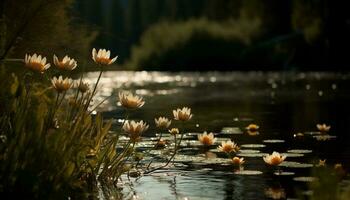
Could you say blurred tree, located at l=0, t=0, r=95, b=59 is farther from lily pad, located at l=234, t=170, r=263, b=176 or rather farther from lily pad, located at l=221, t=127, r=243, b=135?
lily pad, located at l=221, t=127, r=243, b=135

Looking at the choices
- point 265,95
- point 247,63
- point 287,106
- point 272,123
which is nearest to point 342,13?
point 247,63

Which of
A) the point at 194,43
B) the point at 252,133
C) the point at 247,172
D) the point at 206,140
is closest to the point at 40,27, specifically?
the point at 206,140

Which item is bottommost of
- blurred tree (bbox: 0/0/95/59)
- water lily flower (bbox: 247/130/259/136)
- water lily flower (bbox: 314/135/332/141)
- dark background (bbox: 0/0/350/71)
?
water lily flower (bbox: 314/135/332/141)

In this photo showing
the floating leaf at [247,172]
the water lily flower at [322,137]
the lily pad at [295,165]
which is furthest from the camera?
the water lily flower at [322,137]

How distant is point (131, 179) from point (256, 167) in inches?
45.7

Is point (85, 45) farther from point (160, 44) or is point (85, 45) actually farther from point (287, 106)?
point (160, 44)

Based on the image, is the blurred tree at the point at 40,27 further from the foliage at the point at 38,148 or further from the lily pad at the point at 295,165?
the lily pad at the point at 295,165

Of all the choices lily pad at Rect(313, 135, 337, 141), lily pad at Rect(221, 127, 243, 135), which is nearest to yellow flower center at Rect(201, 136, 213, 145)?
lily pad at Rect(313, 135, 337, 141)

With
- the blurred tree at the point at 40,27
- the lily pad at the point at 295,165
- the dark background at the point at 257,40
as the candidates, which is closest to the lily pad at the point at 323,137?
the lily pad at the point at 295,165

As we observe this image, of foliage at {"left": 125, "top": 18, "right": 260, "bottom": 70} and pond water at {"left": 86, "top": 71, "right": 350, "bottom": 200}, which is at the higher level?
foliage at {"left": 125, "top": 18, "right": 260, "bottom": 70}

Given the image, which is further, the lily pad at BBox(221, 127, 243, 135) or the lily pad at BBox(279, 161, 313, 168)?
the lily pad at BBox(221, 127, 243, 135)

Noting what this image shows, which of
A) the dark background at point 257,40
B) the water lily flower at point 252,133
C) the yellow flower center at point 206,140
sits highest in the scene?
the dark background at point 257,40

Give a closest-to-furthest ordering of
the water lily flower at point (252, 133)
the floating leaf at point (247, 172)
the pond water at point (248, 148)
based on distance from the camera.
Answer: the pond water at point (248, 148) < the floating leaf at point (247, 172) < the water lily flower at point (252, 133)

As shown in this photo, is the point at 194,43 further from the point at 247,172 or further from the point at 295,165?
the point at 247,172
